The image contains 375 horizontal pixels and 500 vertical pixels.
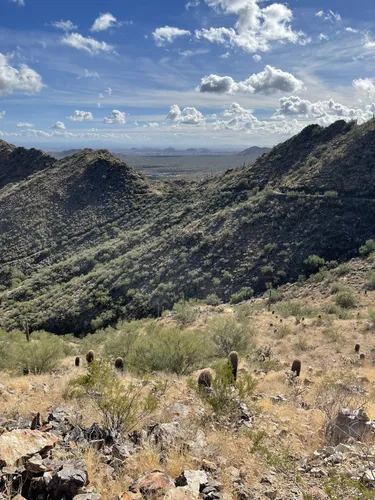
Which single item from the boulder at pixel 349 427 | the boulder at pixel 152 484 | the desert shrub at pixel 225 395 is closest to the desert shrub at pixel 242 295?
the desert shrub at pixel 225 395

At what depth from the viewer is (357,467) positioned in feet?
16.4

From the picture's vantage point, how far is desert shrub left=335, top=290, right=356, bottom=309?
94.2ft

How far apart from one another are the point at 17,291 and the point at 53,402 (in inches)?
1782

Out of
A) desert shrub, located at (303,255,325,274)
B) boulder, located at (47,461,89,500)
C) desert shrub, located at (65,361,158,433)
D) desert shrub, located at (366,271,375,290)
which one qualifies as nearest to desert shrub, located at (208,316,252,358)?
desert shrub, located at (65,361,158,433)

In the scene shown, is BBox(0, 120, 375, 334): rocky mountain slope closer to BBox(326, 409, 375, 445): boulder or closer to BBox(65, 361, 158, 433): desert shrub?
BBox(65, 361, 158, 433): desert shrub

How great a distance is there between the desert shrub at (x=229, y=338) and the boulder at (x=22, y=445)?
1394 centimetres

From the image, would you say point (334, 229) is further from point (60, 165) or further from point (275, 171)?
point (60, 165)

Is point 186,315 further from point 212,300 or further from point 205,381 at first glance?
point 205,381

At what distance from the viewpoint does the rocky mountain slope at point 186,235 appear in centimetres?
3819

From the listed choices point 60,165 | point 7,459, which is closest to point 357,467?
point 7,459

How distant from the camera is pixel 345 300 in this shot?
2894 centimetres

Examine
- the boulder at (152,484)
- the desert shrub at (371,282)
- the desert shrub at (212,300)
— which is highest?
the boulder at (152,484)

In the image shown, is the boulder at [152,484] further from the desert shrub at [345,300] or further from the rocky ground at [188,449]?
the desert shrub at [345,300]

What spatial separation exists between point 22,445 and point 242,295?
102 ft
